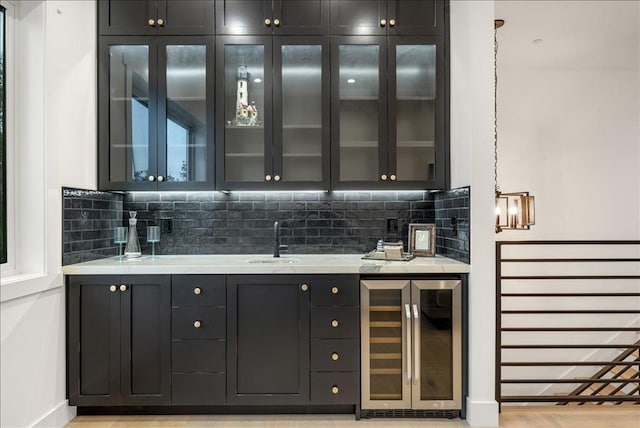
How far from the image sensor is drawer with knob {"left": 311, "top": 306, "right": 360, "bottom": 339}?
246 cm

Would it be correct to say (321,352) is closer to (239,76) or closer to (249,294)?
(249,294)

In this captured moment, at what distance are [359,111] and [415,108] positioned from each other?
0.37m

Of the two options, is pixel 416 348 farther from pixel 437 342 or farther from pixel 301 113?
pixel 301 113

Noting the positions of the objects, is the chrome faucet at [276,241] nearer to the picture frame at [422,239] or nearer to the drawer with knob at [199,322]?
the drawer with knob at [199,322]

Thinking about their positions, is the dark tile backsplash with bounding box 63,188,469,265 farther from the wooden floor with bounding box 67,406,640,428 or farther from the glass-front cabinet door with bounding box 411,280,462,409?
the wooden floor with bounding box 67,406,640,428

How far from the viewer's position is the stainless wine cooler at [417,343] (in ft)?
8.04

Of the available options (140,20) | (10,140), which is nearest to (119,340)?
(10,140)

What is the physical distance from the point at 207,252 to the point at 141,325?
31.5 inches

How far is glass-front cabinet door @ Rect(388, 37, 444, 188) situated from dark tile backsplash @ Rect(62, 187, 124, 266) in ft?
6.49

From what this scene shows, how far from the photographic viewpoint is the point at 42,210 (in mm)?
2297

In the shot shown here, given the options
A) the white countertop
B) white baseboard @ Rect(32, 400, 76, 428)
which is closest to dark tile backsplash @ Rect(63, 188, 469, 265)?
the white countertop

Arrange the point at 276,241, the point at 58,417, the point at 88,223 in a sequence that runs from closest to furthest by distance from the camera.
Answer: the point at 58,417, the point at 88,223, the point at 276,241

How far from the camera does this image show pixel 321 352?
2.46 metres

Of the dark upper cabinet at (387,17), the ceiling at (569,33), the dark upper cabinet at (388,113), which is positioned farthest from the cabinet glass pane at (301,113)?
the ceiling at (569,33)
